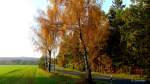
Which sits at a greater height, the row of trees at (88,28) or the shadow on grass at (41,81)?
the row of trees at (88,28)

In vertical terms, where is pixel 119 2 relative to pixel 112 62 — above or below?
above

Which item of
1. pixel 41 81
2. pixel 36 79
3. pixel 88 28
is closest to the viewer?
pixel 88 28

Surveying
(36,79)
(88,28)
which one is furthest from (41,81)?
(88,28)

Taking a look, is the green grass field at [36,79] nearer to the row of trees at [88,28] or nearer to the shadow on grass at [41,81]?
the shadow on grass at [41,81]

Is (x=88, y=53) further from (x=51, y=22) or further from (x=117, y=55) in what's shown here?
(x=117, y=55)

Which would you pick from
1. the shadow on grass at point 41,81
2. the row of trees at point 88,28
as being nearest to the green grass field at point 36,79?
the shadow on grass at point 41,81

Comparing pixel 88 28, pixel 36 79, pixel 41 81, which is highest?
pixel 88 28

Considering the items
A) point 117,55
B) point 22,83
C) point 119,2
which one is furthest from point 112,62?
point 22,83

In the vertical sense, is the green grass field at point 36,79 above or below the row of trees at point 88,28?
below

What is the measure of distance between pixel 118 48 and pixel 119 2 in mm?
18882

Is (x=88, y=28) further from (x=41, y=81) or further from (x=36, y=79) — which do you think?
(x=36, y=79)

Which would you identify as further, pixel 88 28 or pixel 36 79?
pixel 36 79

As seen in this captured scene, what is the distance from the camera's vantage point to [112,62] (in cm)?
6688

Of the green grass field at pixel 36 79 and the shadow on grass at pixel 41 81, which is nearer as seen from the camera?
the shadow on grass at pixel 41 81
